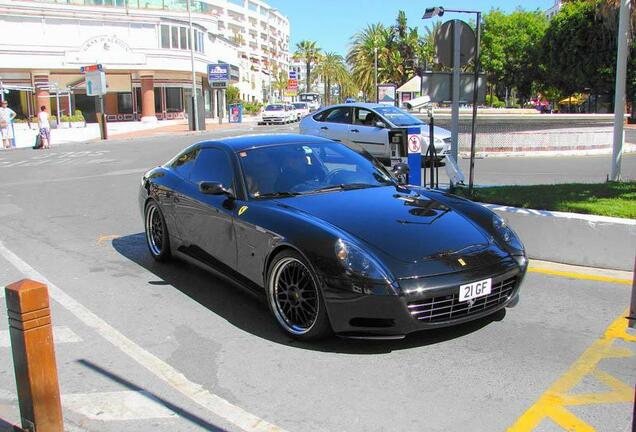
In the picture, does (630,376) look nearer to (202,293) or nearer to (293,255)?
(293,255)

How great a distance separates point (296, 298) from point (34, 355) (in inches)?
74.1

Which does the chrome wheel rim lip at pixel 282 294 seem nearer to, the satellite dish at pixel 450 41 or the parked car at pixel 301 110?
the satellite dish at pixel 450 41

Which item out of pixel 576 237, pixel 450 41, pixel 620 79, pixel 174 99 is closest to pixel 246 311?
pixel 576 237

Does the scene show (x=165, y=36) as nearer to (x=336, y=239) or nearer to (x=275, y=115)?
(x=275, y=115)

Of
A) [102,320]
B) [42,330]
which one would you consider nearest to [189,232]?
[102,320]

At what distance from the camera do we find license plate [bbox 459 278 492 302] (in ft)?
12.8

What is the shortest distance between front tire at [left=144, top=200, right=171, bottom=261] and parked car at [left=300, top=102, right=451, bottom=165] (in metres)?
8.18

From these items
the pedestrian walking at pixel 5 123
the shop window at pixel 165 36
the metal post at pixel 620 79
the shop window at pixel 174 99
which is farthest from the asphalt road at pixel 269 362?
the shop window at pixel 174 99

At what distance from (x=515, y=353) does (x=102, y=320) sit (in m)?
3.22

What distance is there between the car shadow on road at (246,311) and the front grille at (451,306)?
12.4 inches

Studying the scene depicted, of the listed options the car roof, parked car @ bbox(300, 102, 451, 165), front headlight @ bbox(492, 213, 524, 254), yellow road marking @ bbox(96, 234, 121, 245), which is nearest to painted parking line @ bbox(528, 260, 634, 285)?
front headlight @ bbox(492, 213, 524, 254)

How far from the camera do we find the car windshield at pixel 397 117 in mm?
14656

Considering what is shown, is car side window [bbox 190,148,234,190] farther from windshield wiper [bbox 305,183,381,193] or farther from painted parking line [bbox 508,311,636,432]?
painted parking line [bbox 508,311,636,432]

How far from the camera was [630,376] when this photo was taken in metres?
3.64
